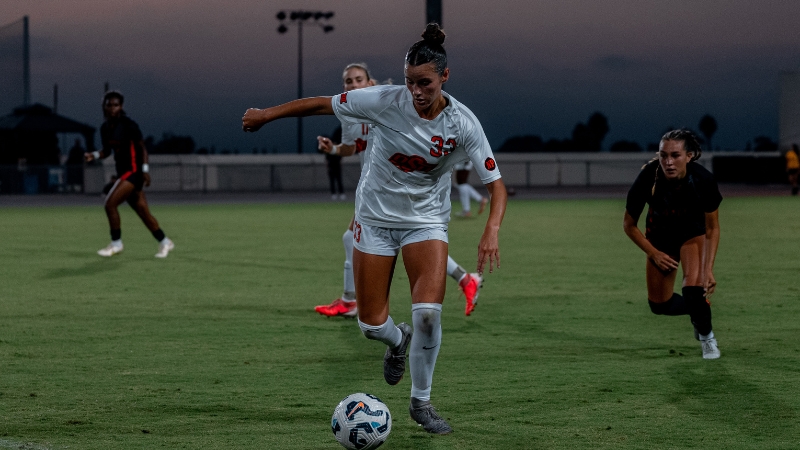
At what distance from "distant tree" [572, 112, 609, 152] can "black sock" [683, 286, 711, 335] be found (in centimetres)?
5821

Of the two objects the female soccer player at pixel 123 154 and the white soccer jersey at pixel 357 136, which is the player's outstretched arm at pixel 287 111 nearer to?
the white soccer jersey at pixel 357 136

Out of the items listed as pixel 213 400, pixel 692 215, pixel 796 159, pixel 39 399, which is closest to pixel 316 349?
pixel 213 400

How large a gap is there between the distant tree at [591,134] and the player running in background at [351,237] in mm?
56752

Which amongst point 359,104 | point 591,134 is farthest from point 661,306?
point 591,134

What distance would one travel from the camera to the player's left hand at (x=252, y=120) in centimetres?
557

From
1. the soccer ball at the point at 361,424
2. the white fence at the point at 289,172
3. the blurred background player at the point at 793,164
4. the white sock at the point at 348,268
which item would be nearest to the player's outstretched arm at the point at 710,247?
the white sock at the point at 348,268

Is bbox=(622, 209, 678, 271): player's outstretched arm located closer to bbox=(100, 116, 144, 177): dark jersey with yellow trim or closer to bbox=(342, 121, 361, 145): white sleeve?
bbox=(342, 121, 361, 145): white sleeve

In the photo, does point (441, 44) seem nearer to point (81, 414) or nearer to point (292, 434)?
point (292, 434)

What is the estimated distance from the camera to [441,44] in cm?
549

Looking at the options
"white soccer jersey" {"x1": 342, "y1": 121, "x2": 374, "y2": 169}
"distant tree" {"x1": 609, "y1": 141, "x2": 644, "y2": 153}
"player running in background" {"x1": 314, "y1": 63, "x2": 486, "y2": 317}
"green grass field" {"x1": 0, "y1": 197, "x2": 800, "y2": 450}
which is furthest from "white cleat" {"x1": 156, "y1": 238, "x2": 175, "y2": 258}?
"distant tree" {"x1": 609, "y1": 141, "x2": 644, "y2": 153}

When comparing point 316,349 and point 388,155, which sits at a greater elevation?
point 388,155

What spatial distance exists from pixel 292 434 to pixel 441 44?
2.23 metres

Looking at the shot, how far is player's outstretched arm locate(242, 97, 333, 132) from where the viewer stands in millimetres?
5512

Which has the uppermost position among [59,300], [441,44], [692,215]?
[441,44]
